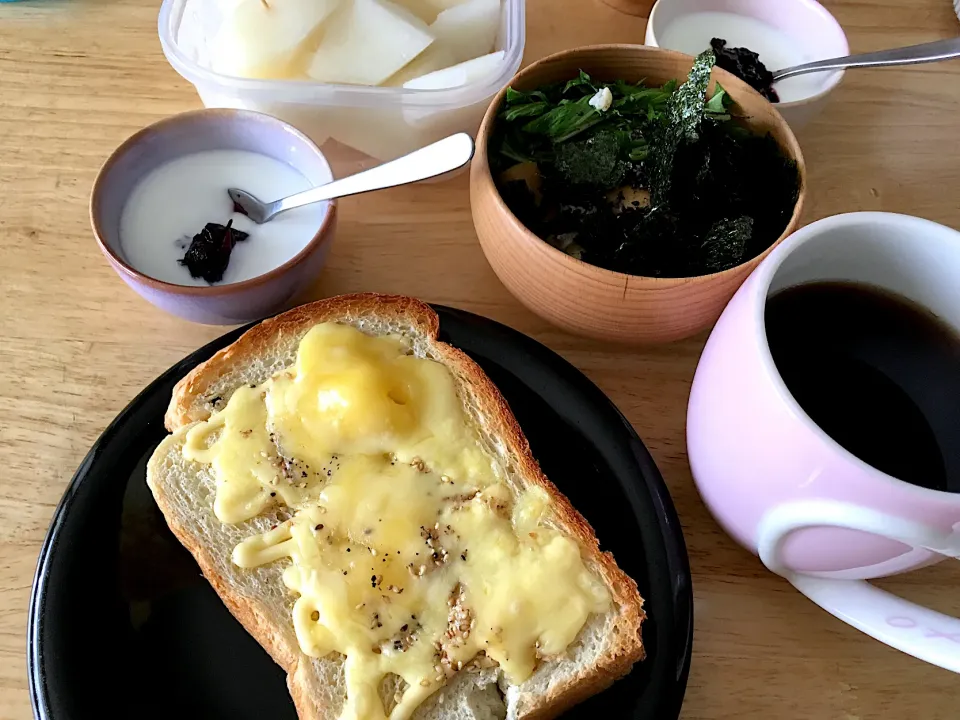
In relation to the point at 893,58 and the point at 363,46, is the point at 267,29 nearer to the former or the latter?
the point at 363,46

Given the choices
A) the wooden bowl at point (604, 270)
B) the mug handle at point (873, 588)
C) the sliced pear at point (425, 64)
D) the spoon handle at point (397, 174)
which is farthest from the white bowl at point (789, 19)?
the mug handle at point (873, 588)

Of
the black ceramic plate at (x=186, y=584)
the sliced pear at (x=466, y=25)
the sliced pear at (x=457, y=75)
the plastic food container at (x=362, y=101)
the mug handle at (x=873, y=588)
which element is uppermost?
the sliced pear at (x=466, y=25)

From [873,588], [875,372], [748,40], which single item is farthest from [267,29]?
[873,588]

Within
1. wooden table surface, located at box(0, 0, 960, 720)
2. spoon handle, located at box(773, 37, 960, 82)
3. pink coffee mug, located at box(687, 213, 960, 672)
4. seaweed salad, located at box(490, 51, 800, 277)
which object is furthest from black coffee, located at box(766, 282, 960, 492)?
spoon handle, located at box(773, 37, 960, 82)

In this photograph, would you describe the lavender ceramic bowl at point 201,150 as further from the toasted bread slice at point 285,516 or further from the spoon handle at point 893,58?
the spoon handle at point 893,58

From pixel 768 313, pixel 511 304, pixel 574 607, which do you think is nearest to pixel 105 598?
pixel 574 607

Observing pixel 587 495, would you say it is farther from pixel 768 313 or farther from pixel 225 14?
pixel 225 14

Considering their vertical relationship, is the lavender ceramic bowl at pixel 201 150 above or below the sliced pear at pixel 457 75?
below
